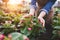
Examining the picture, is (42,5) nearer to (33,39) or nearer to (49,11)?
(49,11)

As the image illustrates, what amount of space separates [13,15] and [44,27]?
239 mm

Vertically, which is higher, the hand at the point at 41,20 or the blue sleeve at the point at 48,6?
the blue sleeve at the point at 48,6

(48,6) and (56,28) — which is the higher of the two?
(48,6)

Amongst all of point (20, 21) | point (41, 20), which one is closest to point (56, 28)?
point (41, 20)

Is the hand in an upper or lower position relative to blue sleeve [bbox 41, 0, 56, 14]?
lower

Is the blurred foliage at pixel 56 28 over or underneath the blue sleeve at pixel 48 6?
underneath

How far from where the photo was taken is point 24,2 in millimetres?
1645

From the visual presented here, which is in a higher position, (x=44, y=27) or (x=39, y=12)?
(x=39, y=12)

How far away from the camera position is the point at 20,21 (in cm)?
158

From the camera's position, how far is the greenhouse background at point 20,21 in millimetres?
1556

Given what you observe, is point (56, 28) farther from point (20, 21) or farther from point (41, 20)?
point (20, 21)

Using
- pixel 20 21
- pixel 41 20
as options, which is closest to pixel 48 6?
pixel 41 20

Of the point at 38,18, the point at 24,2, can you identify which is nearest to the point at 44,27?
the point at 38,18

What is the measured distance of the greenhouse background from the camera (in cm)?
156
